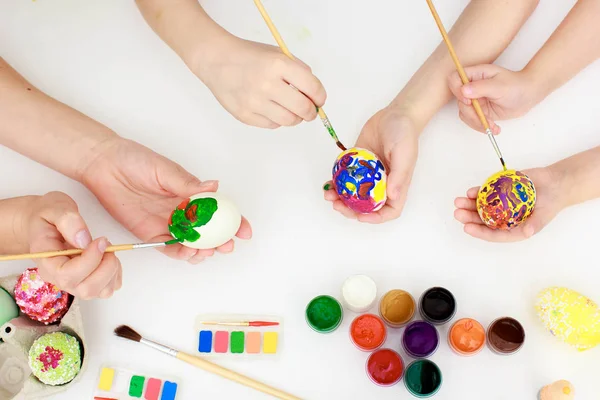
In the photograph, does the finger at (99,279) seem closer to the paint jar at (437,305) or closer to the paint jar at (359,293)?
the paint jar at (359,293)

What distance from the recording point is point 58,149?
1125 millimetres

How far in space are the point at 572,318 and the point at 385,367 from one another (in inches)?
13.5

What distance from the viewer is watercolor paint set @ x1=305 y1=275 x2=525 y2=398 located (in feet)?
3.28

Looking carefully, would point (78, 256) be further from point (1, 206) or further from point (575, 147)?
point (575, 147)

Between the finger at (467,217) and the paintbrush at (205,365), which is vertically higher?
the finger at (467,217)

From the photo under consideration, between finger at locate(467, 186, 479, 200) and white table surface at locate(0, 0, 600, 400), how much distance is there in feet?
0.21

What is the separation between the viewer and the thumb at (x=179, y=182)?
1051 millimetres

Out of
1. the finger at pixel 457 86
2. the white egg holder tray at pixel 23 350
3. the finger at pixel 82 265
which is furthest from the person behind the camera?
the finger at pixel 457 86

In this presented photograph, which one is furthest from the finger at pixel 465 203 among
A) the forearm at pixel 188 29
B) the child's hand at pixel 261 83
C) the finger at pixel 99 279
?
the finger at pixel 99 279

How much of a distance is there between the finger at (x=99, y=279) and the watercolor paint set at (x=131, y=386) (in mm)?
195

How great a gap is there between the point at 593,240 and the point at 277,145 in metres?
0.66

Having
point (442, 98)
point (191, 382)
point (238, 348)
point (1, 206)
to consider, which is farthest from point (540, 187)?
point (1, 206)

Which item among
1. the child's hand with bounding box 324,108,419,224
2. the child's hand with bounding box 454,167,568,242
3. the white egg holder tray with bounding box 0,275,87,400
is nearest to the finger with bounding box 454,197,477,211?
the child's hand with bounding box 454,167,568,242

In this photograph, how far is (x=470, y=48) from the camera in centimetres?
118
